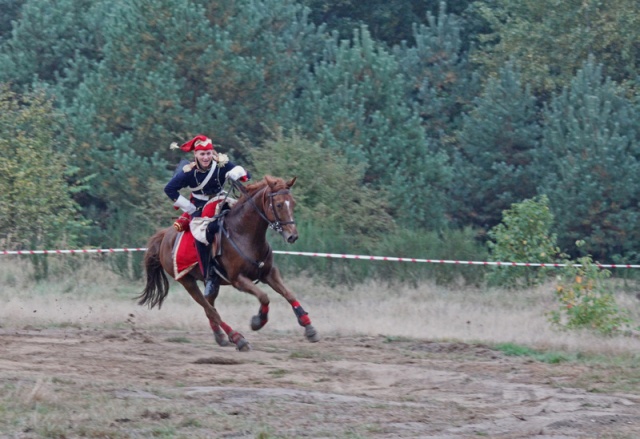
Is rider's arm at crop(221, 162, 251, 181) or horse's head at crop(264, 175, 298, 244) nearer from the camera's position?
horse's head at crop(264, 175, 298, 244)

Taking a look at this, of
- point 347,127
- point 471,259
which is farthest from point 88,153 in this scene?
point 471,259

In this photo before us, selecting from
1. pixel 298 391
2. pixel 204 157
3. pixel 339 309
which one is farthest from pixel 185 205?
pixel 339 309

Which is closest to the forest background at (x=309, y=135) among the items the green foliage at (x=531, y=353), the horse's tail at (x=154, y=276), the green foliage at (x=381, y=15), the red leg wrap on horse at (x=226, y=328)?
the green foliage at (x=381, y=15)

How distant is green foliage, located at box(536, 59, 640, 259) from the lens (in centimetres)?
2867

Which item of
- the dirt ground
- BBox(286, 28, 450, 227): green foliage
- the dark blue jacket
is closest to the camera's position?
the dirt ground

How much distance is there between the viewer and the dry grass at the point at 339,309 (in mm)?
14609

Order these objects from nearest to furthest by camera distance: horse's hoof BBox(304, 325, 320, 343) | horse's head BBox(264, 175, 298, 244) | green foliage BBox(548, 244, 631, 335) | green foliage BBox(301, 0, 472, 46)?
1. horse's head BBox(264, 175, 298, 244)
2. horse's hoof BBox(304, 325, 320, 343)
3. green foliage BBox(548, 244, 631, 335)
4. green foliage BBox(301, 0, 472, 46)

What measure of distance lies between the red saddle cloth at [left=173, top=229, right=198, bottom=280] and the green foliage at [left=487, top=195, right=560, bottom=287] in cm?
955

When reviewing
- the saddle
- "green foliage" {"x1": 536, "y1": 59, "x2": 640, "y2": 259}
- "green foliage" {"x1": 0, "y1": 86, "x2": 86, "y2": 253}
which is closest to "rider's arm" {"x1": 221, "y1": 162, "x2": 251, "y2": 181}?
the saddle

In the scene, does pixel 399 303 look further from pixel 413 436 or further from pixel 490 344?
pixel 413 436

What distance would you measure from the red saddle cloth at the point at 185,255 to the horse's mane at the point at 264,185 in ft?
2.73

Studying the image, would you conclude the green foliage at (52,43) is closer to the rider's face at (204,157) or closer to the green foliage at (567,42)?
the green foliage at (567,42)

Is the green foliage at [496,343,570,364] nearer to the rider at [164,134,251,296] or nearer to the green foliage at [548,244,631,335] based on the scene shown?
the green foliage at [548,244,631,335]

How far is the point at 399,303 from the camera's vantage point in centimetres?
1831
